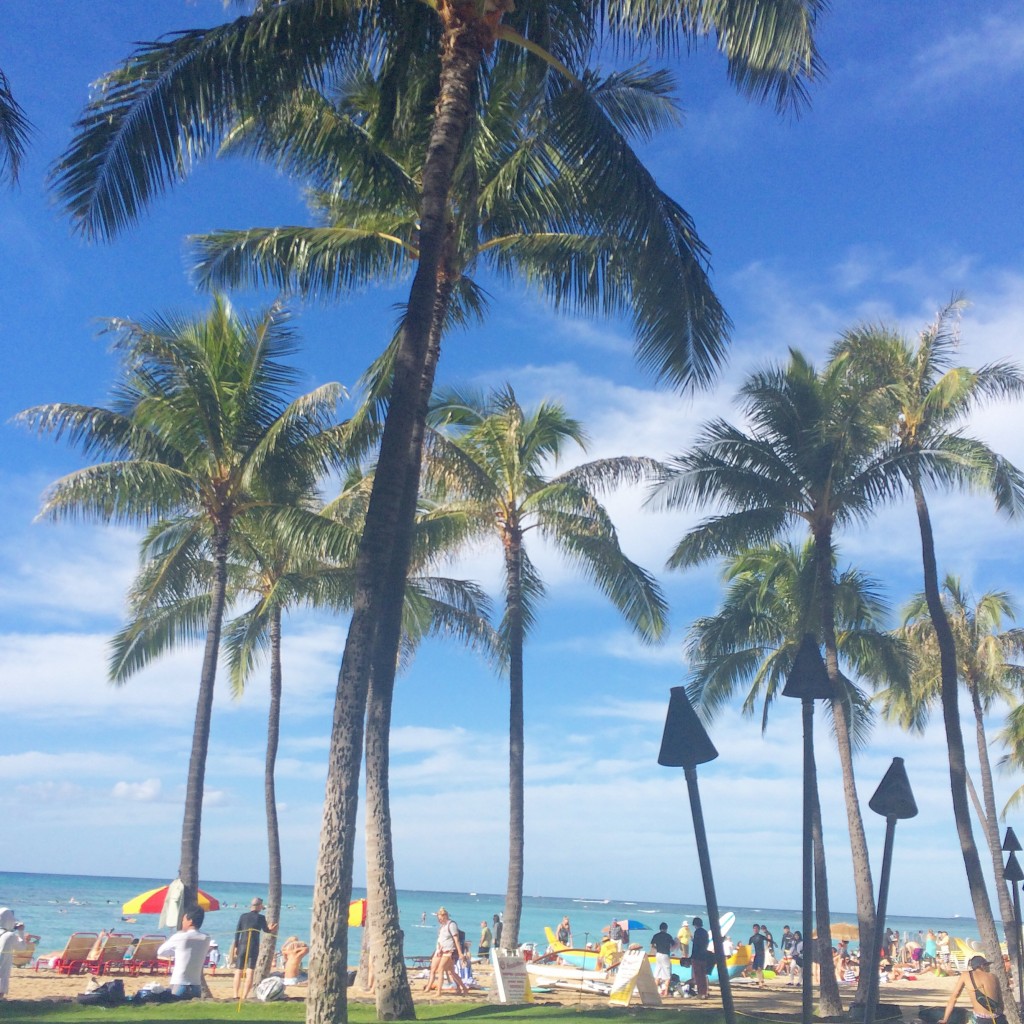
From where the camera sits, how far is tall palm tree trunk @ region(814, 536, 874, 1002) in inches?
798

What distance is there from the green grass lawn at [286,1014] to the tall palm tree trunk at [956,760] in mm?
6270

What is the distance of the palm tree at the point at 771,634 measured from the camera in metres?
25.8

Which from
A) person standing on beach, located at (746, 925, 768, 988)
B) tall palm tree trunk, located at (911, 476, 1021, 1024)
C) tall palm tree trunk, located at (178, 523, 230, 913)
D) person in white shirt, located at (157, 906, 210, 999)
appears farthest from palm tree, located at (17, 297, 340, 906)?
person standing on beach, located at (746, 925, 768, 988)

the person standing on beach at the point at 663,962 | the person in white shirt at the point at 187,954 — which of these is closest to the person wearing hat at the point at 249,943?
the person in white shirt at the point at 187,954

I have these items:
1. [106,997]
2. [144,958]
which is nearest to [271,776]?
[144,958]

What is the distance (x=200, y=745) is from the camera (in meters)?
18.2

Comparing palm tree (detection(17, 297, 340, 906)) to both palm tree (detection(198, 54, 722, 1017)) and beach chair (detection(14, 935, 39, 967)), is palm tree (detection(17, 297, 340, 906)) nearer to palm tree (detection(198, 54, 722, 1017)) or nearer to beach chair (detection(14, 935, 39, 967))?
palm tree (detection(198, 54, 722, 1017))

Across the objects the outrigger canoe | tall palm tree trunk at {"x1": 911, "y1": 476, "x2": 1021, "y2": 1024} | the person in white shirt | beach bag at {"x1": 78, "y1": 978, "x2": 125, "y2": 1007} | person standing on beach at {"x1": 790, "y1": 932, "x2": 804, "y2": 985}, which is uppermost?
tall palm tree trunk at {"x1": 911, "y1": 476, "x2": 1021, "y2": 1024}

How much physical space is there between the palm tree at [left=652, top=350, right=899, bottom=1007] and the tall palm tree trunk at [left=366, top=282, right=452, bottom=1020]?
24.7 feet

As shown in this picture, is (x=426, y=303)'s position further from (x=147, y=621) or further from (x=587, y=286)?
(x=147, y=621)

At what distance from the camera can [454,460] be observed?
1764 centimetres

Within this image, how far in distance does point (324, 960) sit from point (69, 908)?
272 feet

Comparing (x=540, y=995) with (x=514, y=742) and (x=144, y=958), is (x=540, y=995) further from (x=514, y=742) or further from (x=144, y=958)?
(x=144, y=958)

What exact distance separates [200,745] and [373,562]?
8999 millimetres
